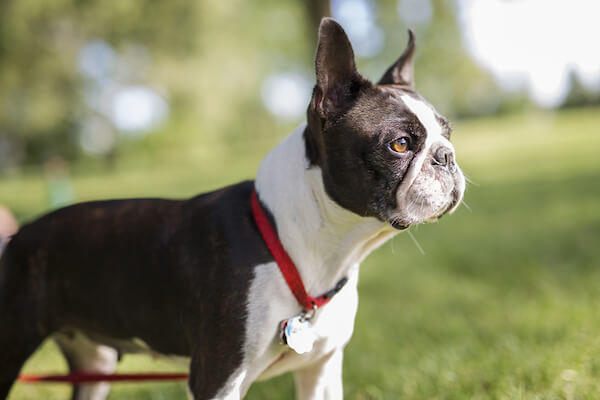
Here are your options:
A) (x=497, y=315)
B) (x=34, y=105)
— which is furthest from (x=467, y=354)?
(x=34, y=105)

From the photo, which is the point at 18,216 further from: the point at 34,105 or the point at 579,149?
the point at 579,149

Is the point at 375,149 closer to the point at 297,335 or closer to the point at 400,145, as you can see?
the point at 400,145

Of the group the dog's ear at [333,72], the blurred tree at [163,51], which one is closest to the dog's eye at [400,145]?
the dog's ear at [333,72]

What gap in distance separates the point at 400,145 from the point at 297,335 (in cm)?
86

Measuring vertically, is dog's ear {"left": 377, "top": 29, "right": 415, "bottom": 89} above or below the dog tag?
above

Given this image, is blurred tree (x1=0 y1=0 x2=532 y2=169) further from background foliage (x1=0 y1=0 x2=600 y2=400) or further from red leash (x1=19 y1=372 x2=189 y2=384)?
red leash (x1=19 y1=372 x2=189 y2=384)

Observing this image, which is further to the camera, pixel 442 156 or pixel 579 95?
pixel 579 95

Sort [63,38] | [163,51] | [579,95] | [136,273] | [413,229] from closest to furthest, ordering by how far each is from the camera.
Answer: [136,273], [413,229], [163,51], [63,38], [579,95]

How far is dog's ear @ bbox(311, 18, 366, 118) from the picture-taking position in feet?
6.73

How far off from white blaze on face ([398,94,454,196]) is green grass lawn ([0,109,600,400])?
578 millimetres

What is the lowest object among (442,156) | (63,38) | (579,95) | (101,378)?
(579,95)

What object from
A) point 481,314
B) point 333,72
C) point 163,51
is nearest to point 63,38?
point 163,51

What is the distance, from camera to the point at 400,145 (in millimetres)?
2068

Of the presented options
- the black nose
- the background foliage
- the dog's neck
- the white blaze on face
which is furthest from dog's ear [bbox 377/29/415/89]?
the background foliage
